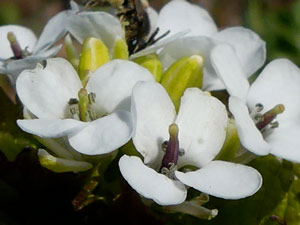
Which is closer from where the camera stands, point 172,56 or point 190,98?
point 190,98

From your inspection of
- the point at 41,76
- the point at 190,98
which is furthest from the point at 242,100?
the point at 41,76

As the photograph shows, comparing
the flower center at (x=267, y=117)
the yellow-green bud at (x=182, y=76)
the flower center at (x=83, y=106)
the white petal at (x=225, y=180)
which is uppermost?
the flower center at (x=83, y=106)

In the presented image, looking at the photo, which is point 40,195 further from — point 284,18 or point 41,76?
point 284,18

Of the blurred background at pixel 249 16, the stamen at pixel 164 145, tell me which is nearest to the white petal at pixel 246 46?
the stamen at pixel 164 145

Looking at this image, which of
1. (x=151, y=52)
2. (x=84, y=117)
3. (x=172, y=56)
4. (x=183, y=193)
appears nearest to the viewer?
(x=183, y=193)

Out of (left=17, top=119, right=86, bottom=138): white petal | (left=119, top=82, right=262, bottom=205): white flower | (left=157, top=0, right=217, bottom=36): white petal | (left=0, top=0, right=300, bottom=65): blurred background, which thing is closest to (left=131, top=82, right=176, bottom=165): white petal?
(left=119, top=82, right=262, bottom=205): white flower

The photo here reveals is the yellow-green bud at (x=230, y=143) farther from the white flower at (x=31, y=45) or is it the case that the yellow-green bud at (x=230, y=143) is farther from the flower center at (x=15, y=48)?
the flower center at (x=15, y=48)

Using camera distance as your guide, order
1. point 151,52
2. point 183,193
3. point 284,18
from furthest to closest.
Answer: point 284,18 < point 151,52 < point 183,193
